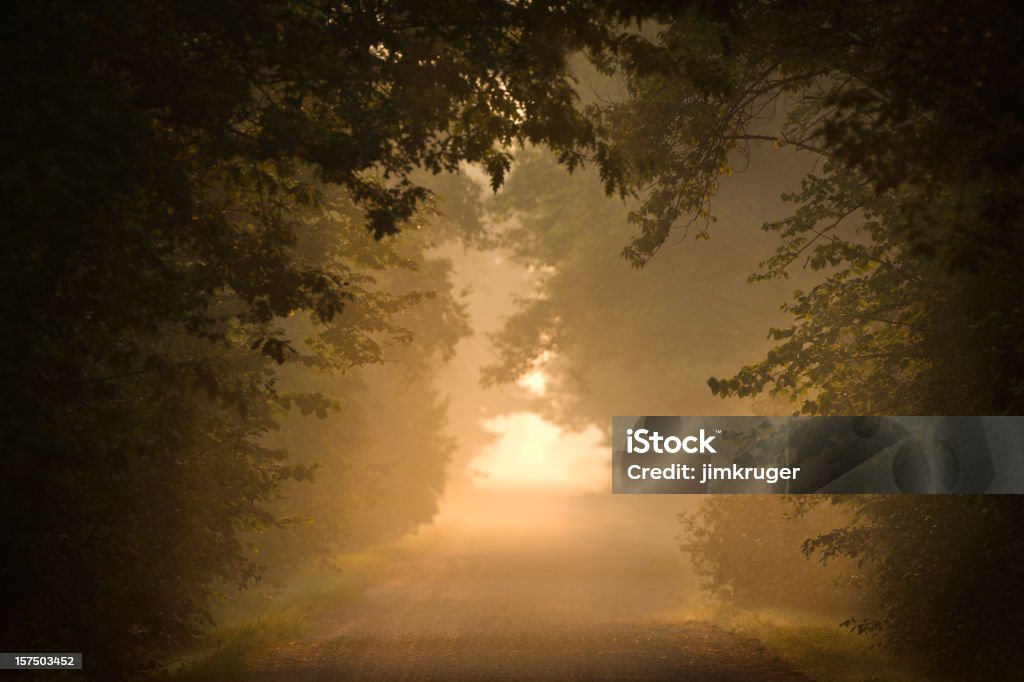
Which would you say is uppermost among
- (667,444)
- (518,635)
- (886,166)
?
(886,166)

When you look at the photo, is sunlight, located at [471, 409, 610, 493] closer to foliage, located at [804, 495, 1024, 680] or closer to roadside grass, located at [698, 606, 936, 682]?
roadside grass, located at [698, 606, 936, 682]

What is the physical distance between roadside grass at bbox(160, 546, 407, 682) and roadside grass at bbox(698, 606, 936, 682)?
25.7ft

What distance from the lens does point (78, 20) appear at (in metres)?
8.27

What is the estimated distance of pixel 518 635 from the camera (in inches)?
690

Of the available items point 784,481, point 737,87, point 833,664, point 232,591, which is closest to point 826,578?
point 784,481

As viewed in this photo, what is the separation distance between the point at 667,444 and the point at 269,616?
19790mm

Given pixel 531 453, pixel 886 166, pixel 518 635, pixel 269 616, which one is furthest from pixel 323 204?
pixel 531 453

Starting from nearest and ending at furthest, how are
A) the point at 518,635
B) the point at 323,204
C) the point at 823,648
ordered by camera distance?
the point at 823,648 → the point at 323,204 → the point at 518,635

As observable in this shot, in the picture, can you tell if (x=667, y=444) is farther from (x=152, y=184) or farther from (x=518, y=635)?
(x=152, y=184)

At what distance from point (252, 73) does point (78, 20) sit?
6.07 ft

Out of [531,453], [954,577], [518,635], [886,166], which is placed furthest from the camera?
[531,453]

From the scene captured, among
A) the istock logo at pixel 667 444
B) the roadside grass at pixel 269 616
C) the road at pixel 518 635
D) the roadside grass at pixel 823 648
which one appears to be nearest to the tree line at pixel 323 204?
the roadside grass at pixel 823 648

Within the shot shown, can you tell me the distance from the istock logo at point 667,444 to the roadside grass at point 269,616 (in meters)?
9.99

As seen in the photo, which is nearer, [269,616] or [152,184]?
[152,184]
